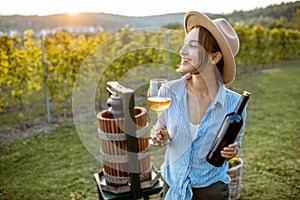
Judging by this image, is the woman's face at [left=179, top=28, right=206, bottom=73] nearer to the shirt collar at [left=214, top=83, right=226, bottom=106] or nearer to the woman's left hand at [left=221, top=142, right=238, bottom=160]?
the shirt collar at [left=214, top=83, right=226, bottom=106]

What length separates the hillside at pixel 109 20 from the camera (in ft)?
8.69

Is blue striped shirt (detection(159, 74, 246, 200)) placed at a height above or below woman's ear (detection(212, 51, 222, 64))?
below

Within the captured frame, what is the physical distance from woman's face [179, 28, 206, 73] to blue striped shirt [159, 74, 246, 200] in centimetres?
18

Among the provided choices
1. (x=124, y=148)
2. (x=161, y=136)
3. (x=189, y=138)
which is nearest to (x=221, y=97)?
(x=189, y=138)

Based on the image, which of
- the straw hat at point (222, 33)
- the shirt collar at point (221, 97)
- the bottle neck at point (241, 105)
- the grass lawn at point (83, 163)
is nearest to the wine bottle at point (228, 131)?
the bottle neck at point (241, 105)

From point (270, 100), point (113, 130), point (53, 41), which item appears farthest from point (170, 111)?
point (270, 100)

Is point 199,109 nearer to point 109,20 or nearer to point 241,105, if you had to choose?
point 241,105

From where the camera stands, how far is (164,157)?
2.00 meters

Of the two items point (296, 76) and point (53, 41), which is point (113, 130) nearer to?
point (53, 41)

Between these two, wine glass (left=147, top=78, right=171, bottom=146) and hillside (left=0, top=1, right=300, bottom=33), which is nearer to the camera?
wine glass (left=147, top=78, right=171, bottom=146)

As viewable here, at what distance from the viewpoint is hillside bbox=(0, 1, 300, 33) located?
8.69 ft

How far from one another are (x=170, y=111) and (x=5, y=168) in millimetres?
3329

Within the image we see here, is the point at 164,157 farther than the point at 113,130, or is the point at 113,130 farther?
the point at 113,130

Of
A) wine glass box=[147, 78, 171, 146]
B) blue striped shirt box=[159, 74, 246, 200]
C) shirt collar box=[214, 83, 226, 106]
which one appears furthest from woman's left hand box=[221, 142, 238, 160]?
wine glass box=[147, 78, 171, 146]
